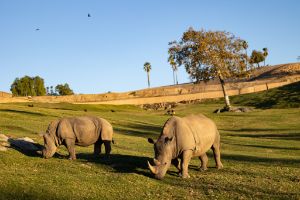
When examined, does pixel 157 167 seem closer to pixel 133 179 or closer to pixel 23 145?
pixel 133 179

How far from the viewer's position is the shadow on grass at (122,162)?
19594mm

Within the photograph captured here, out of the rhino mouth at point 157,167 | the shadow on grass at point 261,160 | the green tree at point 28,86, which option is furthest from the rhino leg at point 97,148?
the green tree at point 28,86

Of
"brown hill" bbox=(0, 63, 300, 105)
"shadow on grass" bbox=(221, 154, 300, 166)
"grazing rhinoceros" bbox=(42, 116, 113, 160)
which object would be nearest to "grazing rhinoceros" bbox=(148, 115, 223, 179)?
"grazing rhinoceros" bbox=(42, 116, 113, 160)

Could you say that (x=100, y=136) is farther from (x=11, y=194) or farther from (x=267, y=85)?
(x=267, y=85)

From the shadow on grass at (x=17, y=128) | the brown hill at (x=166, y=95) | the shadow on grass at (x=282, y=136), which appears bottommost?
the shadow on grass at (x=282, y=136)

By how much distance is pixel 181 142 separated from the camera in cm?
1836

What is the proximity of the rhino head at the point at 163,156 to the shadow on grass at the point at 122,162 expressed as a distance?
3.56 feet

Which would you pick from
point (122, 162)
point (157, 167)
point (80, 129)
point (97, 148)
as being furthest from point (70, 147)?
point (157, 167)

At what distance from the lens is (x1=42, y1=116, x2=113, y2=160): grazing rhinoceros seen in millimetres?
21509

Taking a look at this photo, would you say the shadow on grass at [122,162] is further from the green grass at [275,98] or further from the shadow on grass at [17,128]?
the green grass at [275,98]

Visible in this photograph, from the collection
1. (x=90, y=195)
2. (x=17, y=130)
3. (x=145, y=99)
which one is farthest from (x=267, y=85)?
(x=90, y=195)

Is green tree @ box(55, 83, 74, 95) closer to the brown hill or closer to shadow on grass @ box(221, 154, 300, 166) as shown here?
the brown hill

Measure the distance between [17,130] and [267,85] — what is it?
81909 mm

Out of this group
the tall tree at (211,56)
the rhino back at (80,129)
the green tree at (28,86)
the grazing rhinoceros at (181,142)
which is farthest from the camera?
the green tree at (28,86)
